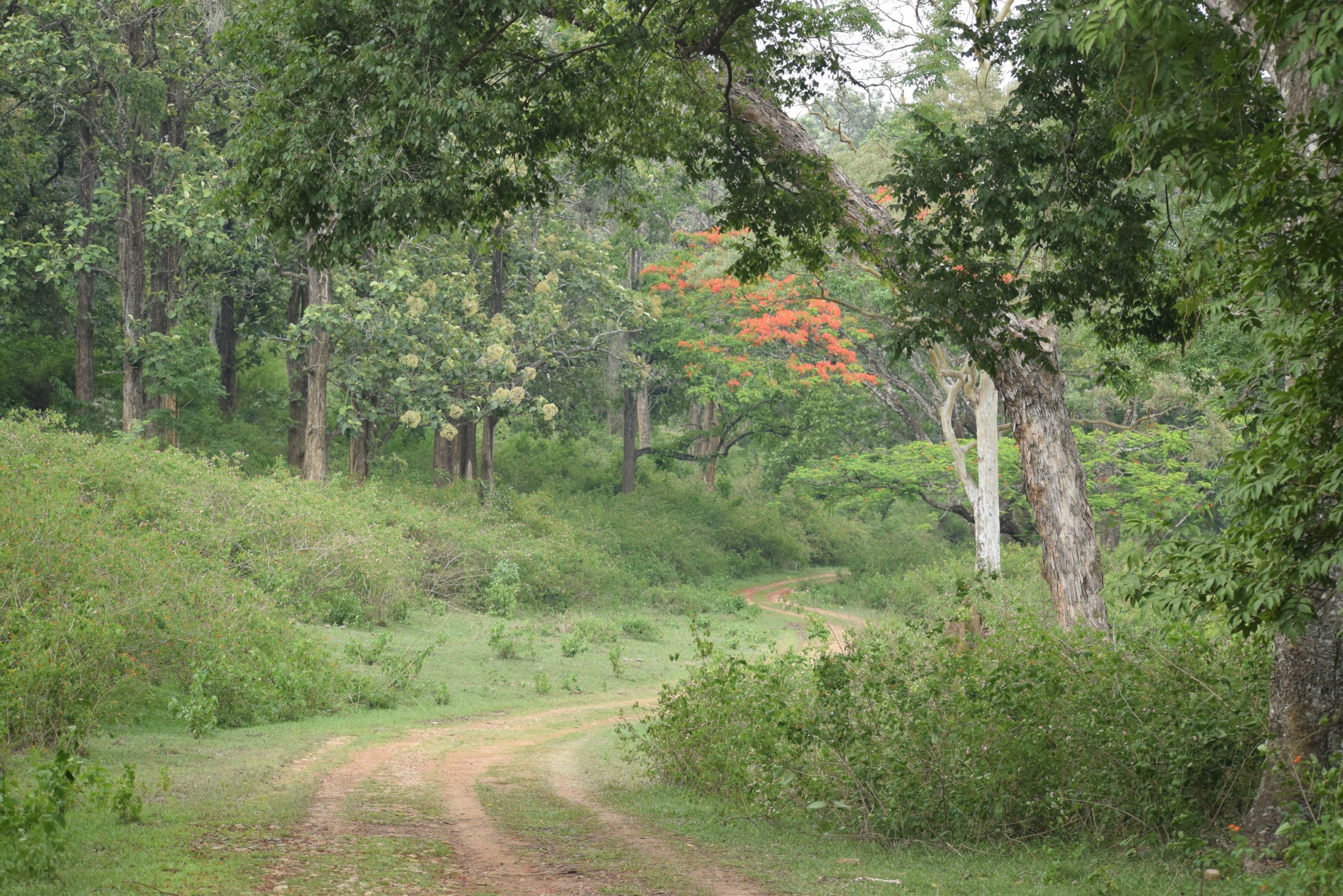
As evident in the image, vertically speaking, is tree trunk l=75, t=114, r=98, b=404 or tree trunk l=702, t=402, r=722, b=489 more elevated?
tree trunk l=75, t=114, r=98, b=404

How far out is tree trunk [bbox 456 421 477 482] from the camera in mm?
30281

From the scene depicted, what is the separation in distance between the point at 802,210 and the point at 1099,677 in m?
5.85

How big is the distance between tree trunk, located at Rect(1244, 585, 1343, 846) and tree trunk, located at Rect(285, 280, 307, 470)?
24.6 metres

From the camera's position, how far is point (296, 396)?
27.8 meters

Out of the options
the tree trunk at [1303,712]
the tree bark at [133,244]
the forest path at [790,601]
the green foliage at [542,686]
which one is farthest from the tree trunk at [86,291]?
the tree trunk at [1303,712]

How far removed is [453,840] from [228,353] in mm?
26257

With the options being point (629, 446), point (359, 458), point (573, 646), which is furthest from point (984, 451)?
point (629, 446)

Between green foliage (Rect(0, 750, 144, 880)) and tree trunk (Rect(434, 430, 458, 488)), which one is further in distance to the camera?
tree trunk (Rect(434, 430, 458, 488))

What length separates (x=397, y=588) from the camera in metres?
20.0

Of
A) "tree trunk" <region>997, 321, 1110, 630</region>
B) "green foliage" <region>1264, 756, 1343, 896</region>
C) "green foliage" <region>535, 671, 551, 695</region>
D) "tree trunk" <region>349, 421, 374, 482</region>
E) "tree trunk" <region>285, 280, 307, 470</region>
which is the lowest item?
"green foliage" <region>535, 671, 551, 695</region>

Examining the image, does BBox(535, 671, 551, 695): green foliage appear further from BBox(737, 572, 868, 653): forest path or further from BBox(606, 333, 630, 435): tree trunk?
BBox(606, 333, 630, 435): tree trunk

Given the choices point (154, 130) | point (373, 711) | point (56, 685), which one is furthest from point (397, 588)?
point (154, 130)

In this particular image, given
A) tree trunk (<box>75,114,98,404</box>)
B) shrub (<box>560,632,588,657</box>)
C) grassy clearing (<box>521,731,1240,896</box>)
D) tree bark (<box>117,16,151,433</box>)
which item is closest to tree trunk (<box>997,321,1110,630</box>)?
grassy clearing (<box>521,731,1240,896</box>)

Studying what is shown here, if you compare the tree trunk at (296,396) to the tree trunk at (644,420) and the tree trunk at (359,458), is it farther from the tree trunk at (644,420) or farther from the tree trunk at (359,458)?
the tree trunk at (644,420)
